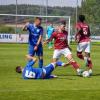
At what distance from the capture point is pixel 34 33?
697 inches

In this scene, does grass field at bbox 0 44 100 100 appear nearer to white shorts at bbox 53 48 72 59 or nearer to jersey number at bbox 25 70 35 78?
jersey number at bbox 25 70 35 78

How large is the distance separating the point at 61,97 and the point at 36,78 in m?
4.53

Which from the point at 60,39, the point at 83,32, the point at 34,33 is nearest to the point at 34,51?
the point at 34,33

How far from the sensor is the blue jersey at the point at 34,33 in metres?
17.5

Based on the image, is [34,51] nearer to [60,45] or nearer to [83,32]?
[60,45]

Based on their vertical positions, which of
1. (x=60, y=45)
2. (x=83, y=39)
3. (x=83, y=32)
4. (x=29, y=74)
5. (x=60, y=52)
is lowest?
(x=29, y=74)

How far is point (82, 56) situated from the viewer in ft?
62.5

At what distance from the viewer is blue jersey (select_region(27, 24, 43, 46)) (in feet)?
57.5

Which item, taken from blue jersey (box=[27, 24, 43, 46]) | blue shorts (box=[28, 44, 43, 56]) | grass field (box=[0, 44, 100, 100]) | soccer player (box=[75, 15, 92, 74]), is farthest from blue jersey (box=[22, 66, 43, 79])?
soccer player (box=[75, 15, 92, 74])

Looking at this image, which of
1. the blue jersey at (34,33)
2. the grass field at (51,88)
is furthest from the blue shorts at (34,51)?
the grass field at (51,88)

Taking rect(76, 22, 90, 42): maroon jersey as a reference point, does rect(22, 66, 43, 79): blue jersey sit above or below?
below

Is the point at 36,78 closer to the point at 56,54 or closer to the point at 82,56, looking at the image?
the point at 56,54

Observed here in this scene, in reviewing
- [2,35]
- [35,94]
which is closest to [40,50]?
[35,94]

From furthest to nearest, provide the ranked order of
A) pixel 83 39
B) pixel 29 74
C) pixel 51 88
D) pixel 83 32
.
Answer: pixel 83 39, pixel 83 32, pixel 29 74, pixel 51 88
